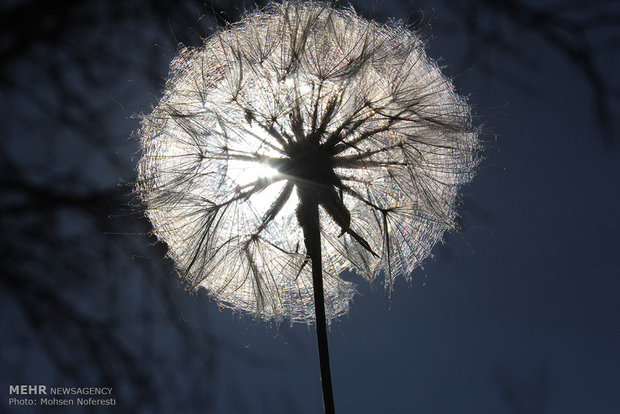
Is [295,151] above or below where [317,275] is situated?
above

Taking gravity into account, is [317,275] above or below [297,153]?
below

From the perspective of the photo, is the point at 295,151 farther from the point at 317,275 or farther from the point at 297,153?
the point at 317,275

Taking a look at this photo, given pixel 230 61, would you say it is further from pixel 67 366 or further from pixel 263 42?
pixel 67 366

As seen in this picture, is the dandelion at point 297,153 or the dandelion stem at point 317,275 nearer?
the dandelion stem at point 317,275

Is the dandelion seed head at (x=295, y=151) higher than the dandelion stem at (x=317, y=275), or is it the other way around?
the dandelion seed head at (x=295, y=151)

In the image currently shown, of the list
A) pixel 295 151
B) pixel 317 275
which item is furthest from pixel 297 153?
pixel 317 275
